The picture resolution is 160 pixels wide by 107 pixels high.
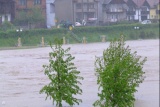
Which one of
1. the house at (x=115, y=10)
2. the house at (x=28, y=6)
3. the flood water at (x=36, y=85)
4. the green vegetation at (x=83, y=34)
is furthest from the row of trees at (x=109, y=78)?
the house at (x=28, y=6)

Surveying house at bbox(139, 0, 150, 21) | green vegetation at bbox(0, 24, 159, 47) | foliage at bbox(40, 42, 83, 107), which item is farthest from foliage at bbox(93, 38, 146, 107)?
green vegetation at bbox(0, 24, 159, 47)

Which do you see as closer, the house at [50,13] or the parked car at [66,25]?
the parked car at [66,25]

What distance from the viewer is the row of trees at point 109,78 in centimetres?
720

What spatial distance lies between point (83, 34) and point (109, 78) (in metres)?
24.8

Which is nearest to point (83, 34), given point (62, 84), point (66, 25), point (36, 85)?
point (66, 25)

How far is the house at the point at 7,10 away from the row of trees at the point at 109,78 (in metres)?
24.6

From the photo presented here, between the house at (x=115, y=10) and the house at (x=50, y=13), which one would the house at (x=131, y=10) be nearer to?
the house at (x=115, y=10)

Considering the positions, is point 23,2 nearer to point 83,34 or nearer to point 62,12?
point 62,12

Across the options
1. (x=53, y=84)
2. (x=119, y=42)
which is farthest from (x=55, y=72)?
(x=119, y=42)

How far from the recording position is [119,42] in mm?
8414

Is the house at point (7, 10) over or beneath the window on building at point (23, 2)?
beneath

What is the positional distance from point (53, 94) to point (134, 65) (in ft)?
3.69

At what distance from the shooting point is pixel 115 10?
34.5 meters

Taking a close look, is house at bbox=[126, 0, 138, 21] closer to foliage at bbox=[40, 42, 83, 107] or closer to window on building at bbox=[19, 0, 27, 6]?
window on building at bbox=[19, 0, 27, 6]
